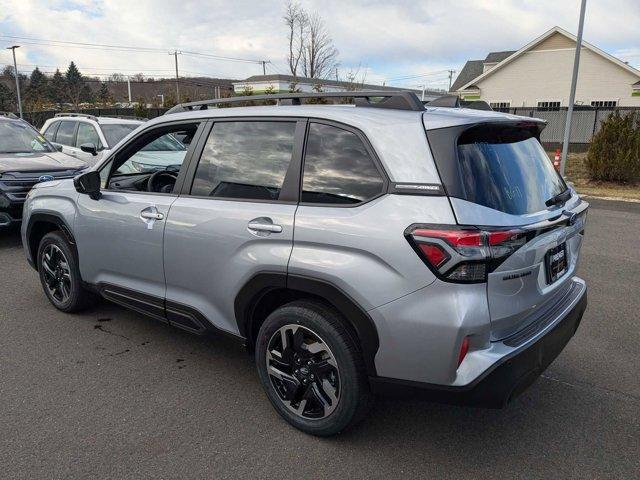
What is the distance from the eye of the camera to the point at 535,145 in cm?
311

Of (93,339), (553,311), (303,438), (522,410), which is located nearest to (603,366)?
(522,410)

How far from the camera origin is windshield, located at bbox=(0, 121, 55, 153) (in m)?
8.20

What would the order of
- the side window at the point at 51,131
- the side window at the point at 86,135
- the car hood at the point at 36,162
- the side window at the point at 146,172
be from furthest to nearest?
the side window at the point at 51,131
the side window at the point at 86,135
the car hood at the point at 36,162
the side window at the point at 146,172

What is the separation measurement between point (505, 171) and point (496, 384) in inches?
41.5

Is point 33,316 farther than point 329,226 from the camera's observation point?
Yes

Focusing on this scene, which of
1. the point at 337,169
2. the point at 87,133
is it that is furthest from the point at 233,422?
the point at 87,133

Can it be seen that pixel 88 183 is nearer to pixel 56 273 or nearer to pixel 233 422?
pixel 56 273

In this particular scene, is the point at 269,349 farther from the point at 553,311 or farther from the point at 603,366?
the point at 603,366

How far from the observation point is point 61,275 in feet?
15.1

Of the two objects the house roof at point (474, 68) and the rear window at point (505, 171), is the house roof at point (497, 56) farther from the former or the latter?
the rear window at point (505, 171)

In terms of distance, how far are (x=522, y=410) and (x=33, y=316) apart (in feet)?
13.4

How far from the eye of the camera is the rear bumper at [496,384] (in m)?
2.36

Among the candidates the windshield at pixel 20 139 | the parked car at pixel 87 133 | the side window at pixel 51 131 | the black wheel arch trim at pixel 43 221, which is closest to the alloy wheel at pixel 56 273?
the black wheel arch trim at pixel 43 221

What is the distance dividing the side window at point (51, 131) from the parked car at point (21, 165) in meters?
2.12
